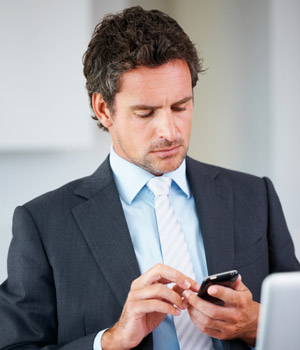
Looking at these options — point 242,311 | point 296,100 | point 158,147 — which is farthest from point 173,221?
point 296,100

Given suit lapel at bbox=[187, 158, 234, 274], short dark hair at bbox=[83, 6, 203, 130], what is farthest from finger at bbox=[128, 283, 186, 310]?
short dark hair at bbox=[83, 6, 203, 130]

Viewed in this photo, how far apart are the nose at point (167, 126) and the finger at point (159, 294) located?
1.62ft

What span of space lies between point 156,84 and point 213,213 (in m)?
0.47

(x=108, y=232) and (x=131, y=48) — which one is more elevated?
(x=131, y=48)

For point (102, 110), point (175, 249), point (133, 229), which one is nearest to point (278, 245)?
point (175, 249)

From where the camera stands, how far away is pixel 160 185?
1.77 meters

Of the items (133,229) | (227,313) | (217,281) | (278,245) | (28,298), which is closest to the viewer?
(217,281)

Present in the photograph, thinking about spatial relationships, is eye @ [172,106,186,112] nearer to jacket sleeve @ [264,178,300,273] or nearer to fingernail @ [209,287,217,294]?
jacket sleeve @ [264,178,300,273]

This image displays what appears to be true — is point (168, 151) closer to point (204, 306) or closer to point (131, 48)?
point (131, 48)

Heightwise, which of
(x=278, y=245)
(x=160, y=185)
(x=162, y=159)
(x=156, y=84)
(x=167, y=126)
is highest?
(x=156, y=84)

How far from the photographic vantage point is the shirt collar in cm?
177

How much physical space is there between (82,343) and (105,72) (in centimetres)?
87

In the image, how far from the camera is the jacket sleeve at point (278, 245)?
1854 mm

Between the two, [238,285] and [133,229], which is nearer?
[238,285]
